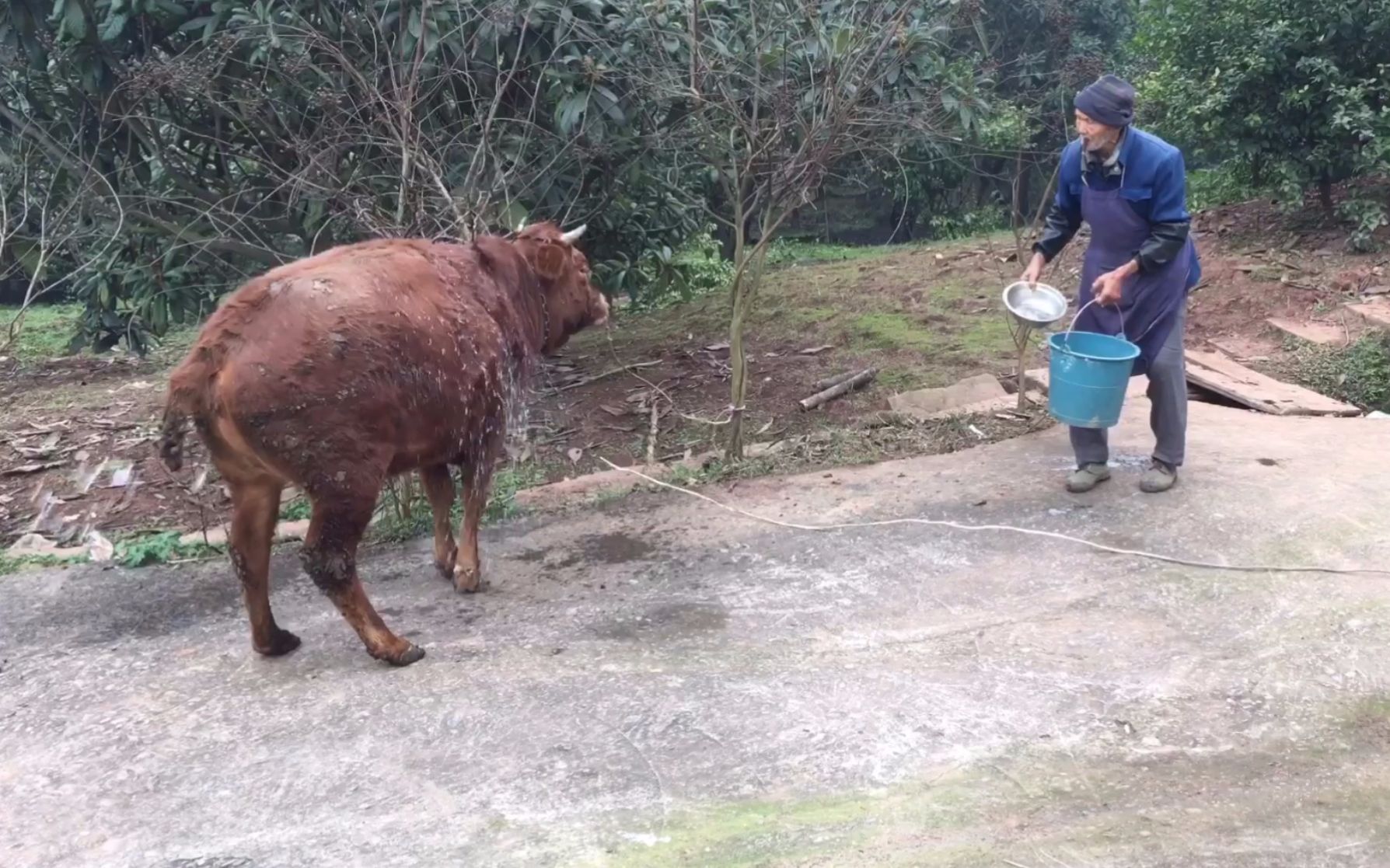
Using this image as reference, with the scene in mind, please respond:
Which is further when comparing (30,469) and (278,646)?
(30,469)

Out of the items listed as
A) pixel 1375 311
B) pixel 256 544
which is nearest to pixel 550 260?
pixel 256 544

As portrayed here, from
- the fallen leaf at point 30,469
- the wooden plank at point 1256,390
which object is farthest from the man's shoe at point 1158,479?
the fallen leaf at point 30,469

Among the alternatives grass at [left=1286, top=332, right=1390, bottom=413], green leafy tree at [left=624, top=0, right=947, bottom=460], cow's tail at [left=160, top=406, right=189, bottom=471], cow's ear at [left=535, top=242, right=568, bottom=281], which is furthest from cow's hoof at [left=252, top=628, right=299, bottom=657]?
grass at [left=1286, top=332, right=1390, bottom=413]

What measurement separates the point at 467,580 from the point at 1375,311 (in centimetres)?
724

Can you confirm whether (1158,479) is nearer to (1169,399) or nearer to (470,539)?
(1169,399)

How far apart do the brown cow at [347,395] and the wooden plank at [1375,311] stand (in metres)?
6.70

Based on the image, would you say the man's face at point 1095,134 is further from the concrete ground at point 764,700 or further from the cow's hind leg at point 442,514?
the cow's hind leg at point 442,514

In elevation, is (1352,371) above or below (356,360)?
below

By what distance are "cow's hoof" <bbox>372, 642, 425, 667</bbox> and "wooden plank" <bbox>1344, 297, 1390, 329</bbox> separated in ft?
24.1

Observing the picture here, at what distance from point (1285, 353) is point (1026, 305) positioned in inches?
158

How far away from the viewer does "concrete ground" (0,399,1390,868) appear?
3.00 metres

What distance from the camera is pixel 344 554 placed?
150 inches

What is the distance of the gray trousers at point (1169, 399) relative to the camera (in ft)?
16.4

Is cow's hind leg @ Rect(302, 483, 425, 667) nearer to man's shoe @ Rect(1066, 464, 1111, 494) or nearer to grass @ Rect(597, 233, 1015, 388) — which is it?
man's shoe @ Rect(1066, 464, 1111, 494)
